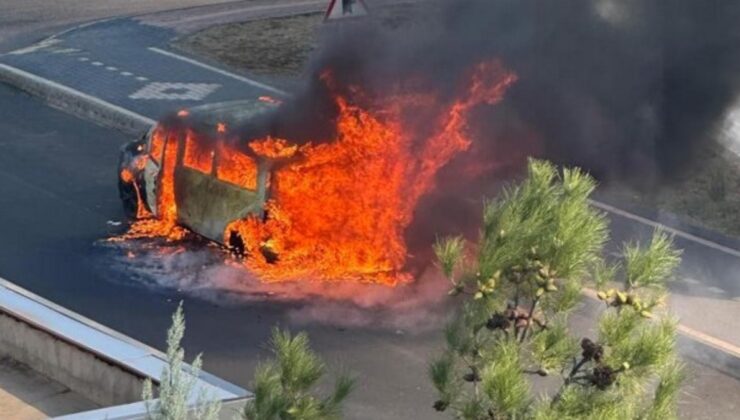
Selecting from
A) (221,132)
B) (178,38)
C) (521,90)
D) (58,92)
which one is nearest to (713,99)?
(521,90)

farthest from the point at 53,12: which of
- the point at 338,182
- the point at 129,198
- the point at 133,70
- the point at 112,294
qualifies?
the point at 338,182

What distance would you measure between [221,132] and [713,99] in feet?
16.2

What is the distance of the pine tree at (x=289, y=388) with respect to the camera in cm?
570

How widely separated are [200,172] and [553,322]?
339 inches

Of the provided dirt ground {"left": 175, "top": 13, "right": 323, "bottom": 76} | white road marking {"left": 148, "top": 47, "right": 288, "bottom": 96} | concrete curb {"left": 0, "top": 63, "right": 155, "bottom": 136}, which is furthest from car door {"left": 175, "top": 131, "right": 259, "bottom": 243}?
dirt ground {"left": 175, "top": 13, "right": 323, "bottom": 76}

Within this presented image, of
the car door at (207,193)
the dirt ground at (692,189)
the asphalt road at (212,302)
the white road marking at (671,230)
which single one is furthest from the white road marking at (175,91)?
the white road marking at (671,230)

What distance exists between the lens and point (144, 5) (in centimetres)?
2625

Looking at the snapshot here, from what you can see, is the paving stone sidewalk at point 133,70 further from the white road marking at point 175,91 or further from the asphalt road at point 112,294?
the asphalt road at point 112,294

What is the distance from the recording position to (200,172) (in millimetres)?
13836

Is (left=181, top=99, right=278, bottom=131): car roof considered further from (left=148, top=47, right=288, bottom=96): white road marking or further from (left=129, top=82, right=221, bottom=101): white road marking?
(left=129, top=82, right=221, bottom=101): white road marking

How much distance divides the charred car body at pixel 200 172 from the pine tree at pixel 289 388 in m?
7.57

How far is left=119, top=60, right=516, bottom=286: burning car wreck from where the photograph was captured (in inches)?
526

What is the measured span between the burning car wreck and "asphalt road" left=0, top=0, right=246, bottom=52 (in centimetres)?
1047

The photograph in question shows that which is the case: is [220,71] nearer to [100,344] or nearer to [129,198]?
[129,198]
